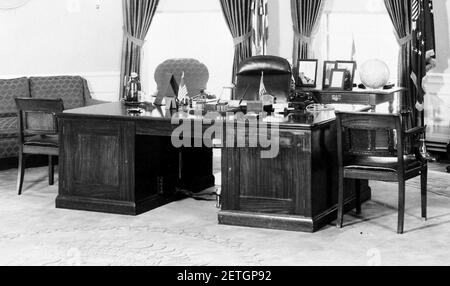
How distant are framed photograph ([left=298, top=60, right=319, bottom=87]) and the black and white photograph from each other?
0.6 inches

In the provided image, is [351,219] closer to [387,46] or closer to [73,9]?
[387,46]

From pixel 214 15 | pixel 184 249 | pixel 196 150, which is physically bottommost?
pixel 184 249

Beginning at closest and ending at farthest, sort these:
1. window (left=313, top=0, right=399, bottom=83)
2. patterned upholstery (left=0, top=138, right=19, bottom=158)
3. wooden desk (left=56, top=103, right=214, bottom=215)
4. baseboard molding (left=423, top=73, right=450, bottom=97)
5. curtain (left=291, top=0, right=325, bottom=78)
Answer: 1. wooden desk (left=56, top=103, right=214, bottom=215)
2. patterned upholstery (left=0, top=138, right=19, bottom=158)
3. baseboard molding (left=423, top=73, right=450, bottom=97)
4. window (left=313, top=0, right=399, bottom=83)
5. curtain (left=291, top=0, right=325, bottom=78)

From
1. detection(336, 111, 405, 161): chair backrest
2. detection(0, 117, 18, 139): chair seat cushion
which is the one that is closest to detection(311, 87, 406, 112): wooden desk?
detection(336, 111, 405, 161): chair backrest

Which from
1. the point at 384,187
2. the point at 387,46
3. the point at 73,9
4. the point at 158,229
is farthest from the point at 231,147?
the point at 73,9

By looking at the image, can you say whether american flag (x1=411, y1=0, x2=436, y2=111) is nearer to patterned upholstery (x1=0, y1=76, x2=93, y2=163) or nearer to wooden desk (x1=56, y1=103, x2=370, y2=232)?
wooden desk (x1=56, y1=103, x2=370, y2=232)

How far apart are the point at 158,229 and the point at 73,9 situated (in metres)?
4.60

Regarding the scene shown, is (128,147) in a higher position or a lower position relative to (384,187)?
higher

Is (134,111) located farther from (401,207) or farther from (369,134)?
(401,207)

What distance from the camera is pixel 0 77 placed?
9156 mm

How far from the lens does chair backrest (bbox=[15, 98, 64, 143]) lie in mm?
6781

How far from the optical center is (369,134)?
18.8ft

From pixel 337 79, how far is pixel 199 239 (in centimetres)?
344

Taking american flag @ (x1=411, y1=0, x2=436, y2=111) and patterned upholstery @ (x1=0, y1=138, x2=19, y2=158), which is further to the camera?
american flag @ (x1=411, y1=0, x2=436, y2=111)
